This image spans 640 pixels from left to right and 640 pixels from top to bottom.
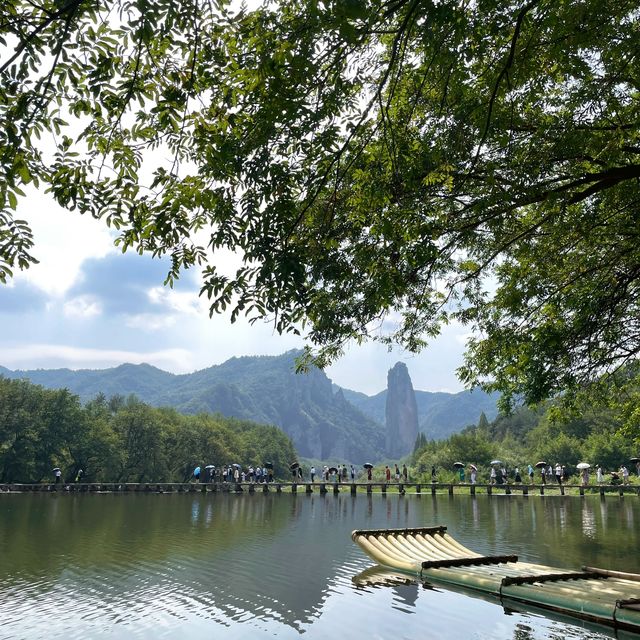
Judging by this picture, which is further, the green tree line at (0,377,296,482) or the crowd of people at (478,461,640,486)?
the green tree line at (0,377,296,482)

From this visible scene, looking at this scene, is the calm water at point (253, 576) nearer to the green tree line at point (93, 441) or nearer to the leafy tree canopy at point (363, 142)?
the leafy tree canopy at point (363, 142)

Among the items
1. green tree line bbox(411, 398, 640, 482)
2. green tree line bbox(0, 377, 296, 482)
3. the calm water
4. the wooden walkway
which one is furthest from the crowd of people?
green tree line bbox(0, 377, 296, 482)

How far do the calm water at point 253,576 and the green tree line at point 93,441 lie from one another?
3009 centimetres

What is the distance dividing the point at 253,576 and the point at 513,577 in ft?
20.0

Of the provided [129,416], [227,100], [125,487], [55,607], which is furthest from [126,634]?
[129,416]

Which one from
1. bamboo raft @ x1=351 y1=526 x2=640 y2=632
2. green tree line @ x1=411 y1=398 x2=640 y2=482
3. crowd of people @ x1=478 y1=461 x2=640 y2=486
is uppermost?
green tree line @ x1=411 y1=398 x2=640 y2=482

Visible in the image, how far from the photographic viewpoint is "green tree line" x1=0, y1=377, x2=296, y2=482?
2201 inches

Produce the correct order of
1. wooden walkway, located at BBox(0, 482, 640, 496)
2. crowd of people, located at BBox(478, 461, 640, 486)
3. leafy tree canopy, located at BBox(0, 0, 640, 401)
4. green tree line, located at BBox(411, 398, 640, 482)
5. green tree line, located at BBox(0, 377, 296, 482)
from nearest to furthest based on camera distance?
leafy tree canopy, located at BBox(0, 0, 640, 401), wooden walkway, located at BBox(0, 482, 640, 496), crowd of people, located at BBox(478, 461, 640, 486), green tree line, located at BBox(0, 377, 296, 482), green tree line, located at BBox(411, 398, 640, 482)

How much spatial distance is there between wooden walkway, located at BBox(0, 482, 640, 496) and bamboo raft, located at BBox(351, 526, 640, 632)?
3168 cm

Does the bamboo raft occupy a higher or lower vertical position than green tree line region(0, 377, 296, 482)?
lower

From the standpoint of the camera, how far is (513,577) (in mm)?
11492

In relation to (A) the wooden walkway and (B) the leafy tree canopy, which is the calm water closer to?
(B) the leafy tree canopy

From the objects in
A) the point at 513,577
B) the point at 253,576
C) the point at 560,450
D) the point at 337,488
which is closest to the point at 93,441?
the point at 337,488

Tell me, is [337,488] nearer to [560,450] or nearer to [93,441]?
[93,441]
